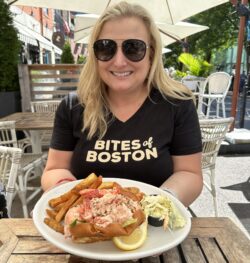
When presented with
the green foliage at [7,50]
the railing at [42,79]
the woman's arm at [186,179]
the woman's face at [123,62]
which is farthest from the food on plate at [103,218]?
the green foliage at [7,50]

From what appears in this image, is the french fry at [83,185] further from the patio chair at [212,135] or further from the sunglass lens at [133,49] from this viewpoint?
the patio chair at [212,135]

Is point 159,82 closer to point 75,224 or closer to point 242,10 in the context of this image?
point 75,224

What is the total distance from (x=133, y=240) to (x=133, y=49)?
1.01 metres

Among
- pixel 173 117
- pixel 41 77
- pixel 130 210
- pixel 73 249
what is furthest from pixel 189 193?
pixel 41 77

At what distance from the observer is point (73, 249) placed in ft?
3.06

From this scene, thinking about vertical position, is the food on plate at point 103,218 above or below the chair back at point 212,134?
above

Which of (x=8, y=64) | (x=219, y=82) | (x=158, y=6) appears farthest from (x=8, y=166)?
(x=219, y=82)

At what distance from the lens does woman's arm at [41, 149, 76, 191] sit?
1594 millimetres

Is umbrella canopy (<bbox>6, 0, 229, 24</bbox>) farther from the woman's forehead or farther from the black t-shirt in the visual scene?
the black t-shirt

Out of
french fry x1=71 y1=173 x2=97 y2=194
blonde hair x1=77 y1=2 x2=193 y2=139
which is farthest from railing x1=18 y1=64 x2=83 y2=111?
french fry x1=71 y1=173 x2=97 y2=194

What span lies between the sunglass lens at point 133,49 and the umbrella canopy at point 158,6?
3339 mm

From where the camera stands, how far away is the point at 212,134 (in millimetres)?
3156

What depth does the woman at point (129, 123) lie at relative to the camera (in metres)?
1.59

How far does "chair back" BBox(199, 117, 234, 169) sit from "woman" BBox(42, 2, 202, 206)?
1364mm
